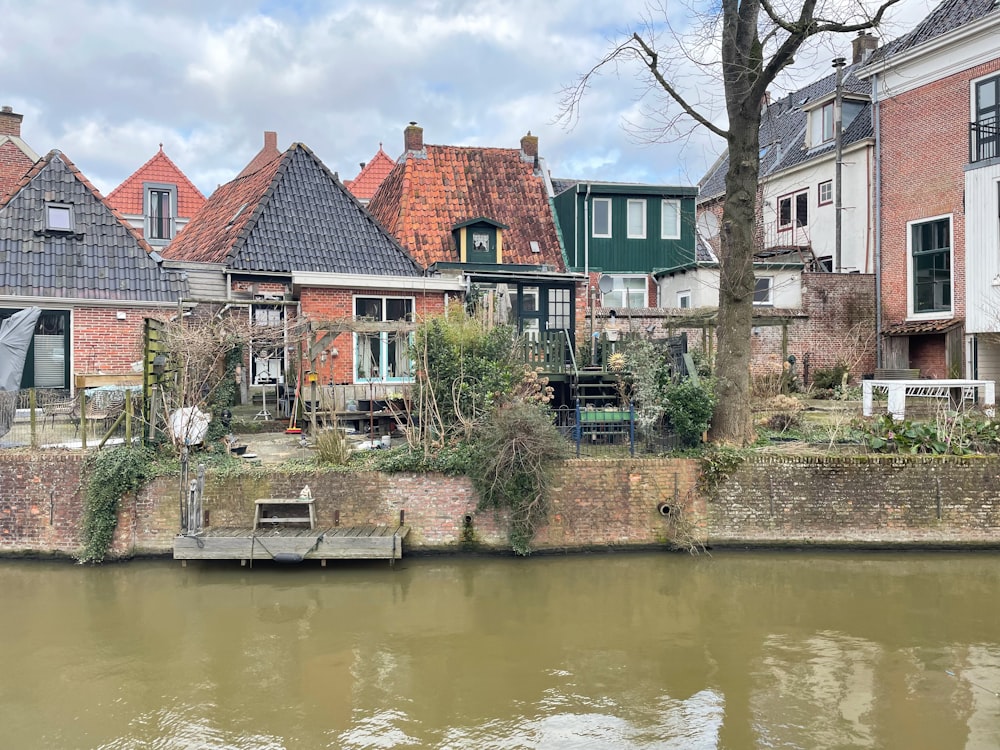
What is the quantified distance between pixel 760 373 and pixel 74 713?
1835cm

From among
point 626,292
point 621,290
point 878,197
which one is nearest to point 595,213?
point 621,290

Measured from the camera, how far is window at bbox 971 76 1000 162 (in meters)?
19.3

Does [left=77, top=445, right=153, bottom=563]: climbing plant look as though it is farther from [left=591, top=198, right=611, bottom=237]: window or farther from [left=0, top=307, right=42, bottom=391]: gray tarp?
[left=591, top=198, right=611, bottom=237]: window

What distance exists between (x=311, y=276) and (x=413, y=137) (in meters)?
10.2

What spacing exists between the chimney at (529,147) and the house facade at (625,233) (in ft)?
8.92

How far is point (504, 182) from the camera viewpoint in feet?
82.6

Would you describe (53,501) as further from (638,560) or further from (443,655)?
(638,560)

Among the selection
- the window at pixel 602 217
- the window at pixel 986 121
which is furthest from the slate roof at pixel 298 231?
the window at pixel 986 121

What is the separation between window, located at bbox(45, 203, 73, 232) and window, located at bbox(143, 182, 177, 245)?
62.5ft

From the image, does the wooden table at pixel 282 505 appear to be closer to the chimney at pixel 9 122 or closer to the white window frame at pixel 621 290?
the white window frame at pixel 621 290

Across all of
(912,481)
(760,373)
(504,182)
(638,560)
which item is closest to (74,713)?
(638,560)

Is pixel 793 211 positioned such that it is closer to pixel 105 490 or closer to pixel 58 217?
pixel 58 217

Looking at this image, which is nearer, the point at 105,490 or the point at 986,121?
the point at 105,490

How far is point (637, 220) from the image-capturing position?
2411 centimetres
